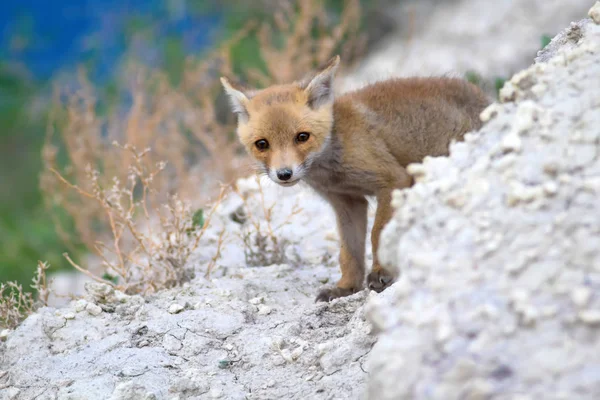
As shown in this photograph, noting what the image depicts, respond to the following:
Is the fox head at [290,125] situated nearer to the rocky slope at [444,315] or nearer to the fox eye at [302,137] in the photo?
the fox eye at [302,137]

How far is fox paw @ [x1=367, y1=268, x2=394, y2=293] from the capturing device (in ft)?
12.6

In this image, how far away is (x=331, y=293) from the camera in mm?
4055

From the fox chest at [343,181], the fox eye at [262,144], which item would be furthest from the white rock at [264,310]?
the fox eye at [262,144]

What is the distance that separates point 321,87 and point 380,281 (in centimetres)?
124

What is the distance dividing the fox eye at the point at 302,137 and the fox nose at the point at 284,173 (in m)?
0.24

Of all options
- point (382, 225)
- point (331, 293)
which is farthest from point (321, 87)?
point (331, 293)

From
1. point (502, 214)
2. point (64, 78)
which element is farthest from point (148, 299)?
point (64, 78)

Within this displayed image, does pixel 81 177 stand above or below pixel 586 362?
above

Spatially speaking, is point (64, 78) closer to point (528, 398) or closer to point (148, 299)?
point (148, 299)

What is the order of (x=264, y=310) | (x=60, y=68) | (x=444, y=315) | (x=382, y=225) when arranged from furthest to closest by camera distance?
(x=60, y=68) → (x=382, y=225) → (x=264, y=310) → (x=444, y=315)

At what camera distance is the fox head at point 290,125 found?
4074 millimetres

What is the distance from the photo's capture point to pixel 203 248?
17.3ft

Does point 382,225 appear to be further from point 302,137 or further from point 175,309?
point 175,309

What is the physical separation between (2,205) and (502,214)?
11.5 meters
